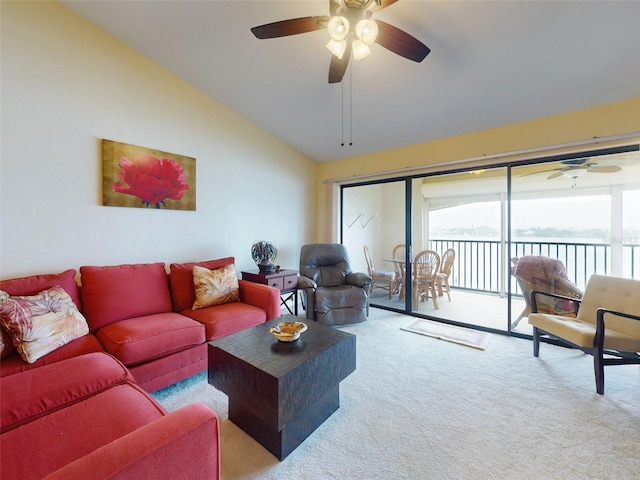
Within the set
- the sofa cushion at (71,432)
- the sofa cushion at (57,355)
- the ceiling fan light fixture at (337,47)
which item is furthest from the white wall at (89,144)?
the ceiling fan light fixture at (337,47)

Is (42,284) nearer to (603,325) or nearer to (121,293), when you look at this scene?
(121,293)

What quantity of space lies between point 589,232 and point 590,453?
2459mm

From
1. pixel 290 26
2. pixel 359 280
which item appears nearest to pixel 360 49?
pixel 290 26

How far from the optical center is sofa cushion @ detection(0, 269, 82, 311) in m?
1.86

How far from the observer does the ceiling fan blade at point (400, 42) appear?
160 cm

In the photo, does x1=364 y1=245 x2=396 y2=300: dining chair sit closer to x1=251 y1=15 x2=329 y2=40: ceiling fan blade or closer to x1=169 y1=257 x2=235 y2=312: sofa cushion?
x1=169 y1=257 x2=235 y2=312: sofa cushion

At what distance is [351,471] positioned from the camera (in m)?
1.37

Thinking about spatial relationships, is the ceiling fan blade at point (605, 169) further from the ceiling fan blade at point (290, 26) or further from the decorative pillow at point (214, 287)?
the decorative pillow at point (214, 287)

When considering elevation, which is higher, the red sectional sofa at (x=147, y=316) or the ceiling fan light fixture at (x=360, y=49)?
the ceiling fan light fixture at (x=360, y=49)

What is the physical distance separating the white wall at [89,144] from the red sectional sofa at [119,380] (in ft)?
1.19

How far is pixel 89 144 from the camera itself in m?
Answer: 2.38

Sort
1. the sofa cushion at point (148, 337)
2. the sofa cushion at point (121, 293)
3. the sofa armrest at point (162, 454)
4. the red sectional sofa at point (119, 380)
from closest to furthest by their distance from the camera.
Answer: the sofa armrest at point (162, 454)
the red sectional sofa at point (119, 380)
the sofa cushion at point (148, 337)
the sofa cushion at point (121, 293)

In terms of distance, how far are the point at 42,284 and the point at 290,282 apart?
2.15 meters

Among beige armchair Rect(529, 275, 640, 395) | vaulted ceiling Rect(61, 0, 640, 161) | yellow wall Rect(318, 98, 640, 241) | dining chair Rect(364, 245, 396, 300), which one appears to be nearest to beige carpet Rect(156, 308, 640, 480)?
beige armchair Rect(529, 275, 640, 395)
